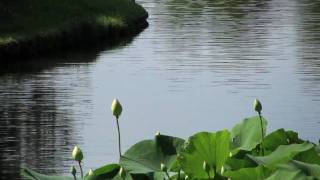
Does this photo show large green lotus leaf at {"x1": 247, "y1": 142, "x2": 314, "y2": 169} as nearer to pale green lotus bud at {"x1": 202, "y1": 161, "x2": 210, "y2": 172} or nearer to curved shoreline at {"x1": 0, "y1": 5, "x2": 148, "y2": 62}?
pale green lotus bud at {"x1": 202, "y1": 161, "x2": 210, "y2": 172}

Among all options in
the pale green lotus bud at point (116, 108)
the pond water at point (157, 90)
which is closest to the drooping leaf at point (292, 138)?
the pale green lotus bud at point (116, 108)

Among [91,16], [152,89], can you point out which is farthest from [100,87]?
[91,16]

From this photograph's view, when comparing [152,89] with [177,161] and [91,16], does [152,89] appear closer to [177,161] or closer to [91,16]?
[91,16]

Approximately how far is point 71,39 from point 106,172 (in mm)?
37910

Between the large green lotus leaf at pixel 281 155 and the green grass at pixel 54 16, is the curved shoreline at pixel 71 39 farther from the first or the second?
the large green lotus leaf at pixel 281 155

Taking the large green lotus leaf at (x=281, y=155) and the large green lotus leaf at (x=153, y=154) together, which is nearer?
the large green lotus leaf at (x=281, y=155)

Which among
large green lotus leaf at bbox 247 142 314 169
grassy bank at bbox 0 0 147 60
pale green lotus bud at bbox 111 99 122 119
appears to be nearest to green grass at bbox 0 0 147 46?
grassy bank at bbox 0 0 147 60

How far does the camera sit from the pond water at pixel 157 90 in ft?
74.1

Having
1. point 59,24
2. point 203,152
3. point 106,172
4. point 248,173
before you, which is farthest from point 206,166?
point 59,24

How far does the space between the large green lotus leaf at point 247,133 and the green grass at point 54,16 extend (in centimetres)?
3269

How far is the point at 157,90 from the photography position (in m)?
29.6

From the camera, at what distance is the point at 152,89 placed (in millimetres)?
29922

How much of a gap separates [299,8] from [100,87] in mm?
29909

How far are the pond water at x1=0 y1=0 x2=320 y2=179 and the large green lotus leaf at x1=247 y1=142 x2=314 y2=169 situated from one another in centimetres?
1559
